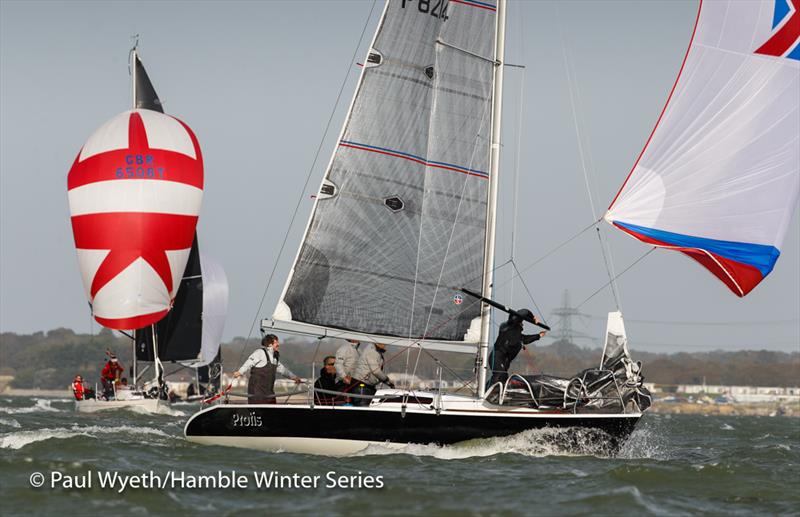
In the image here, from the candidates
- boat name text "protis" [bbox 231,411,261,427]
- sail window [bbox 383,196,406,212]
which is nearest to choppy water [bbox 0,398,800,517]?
boat name text "protis" [bbox 231,411,261,427]

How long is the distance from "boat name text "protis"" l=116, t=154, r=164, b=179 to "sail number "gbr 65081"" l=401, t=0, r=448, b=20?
7.97 m

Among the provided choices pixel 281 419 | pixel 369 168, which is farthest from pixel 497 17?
pixel 281 419

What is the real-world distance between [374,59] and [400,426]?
6082mm

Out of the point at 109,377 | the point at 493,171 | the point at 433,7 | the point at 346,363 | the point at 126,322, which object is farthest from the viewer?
the point at 109,377

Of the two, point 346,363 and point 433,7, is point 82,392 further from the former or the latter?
point 433,7

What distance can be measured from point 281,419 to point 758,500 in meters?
6.59

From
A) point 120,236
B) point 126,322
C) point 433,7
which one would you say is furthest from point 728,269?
point 126,322

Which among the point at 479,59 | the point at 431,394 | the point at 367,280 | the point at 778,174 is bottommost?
→ the point at 431,394

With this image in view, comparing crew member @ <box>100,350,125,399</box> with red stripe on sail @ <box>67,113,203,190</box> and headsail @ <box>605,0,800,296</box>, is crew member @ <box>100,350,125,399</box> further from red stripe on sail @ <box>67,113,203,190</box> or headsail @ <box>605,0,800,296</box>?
headsail @ <box>605,0,800,296</box>

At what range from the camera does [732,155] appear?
1611cm

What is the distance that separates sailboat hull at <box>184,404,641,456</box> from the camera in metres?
15.9

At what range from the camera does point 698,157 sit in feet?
52.9

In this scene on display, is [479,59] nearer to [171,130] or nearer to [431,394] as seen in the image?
[431,394]

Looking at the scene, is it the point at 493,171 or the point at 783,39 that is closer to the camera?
the point at 783,39
